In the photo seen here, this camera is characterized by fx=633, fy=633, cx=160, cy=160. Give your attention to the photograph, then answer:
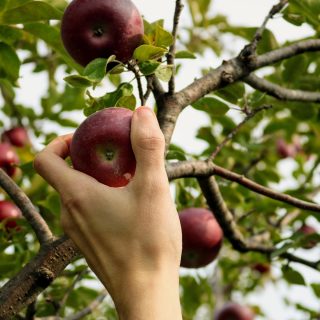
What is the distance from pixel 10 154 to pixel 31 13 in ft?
3.95

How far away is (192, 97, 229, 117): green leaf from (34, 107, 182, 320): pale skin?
1.99 feet

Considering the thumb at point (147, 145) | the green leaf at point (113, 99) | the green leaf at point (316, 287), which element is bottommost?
the green leaf at point (316, 287)

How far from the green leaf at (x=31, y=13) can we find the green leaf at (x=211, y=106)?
388 mm

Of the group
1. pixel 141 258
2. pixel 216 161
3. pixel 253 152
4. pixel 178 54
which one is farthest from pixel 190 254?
pixel 141 258

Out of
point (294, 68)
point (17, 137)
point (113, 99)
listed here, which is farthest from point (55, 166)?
point (17, 137)

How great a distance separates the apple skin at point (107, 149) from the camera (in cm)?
99

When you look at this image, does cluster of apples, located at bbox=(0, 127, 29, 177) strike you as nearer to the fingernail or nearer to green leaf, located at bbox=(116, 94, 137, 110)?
green leaf, located at bbox=(116, 94, 137, 110)

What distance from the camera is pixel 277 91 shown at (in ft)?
5.09

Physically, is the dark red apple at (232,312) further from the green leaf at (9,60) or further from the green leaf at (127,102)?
the green leaf at (127,102)

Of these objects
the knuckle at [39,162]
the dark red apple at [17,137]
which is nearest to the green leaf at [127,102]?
the knuckle at [39,162]

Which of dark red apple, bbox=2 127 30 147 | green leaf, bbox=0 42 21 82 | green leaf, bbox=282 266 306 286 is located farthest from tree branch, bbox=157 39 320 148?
dark red apple, bbox=2 127 30 147

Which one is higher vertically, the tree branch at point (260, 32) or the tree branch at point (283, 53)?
the tree branch at point (260, 32)

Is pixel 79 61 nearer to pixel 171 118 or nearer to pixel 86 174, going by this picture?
pixel 171 118

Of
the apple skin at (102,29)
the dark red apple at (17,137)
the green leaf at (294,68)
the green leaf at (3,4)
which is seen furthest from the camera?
the dark red apple at (17,137)
